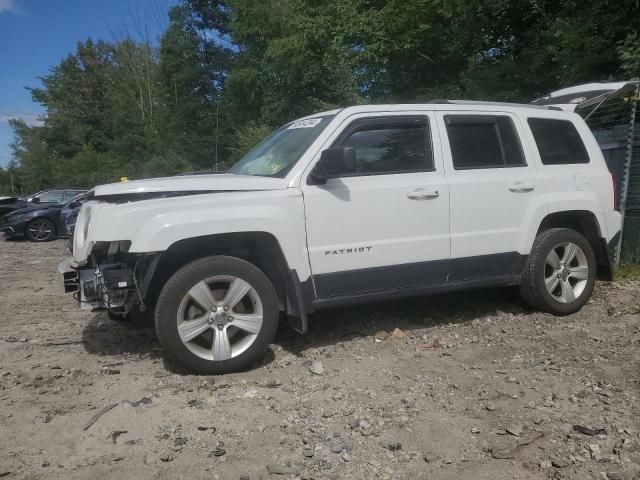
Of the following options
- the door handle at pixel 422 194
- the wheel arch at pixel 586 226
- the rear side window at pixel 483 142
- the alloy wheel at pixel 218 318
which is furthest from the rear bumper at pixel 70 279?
the wheel arch at pixel 586 226

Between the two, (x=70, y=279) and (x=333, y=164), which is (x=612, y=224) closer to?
(x=333, y=164)

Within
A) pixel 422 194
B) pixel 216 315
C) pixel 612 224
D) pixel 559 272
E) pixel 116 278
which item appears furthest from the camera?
pixel 612 224

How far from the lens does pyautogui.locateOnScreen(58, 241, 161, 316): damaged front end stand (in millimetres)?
3686

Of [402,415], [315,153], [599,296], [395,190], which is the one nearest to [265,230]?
[315,153]

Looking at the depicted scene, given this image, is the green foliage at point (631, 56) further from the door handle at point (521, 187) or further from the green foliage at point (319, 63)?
the door handle at point (521, 187)

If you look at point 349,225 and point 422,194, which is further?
point 422,194

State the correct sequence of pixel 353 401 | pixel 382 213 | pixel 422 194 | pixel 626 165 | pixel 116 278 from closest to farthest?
pixel 353 401 → pixel 116 278 → pixel 382 213 → pixel 422 194 → pixel 626 165

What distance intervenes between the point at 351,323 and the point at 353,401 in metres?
1.59

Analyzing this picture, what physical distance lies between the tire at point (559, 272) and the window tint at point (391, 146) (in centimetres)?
141

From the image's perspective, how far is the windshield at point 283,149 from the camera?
428cm

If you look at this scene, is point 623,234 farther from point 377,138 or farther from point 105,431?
point 105,431

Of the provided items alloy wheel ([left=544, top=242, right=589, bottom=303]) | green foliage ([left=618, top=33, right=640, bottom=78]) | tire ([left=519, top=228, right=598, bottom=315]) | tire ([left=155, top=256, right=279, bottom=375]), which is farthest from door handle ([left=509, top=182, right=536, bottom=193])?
green foliage ([left=618, top=33, right=640, bottom=78])

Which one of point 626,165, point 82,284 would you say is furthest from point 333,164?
point 626,165

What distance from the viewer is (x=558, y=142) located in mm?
5137
